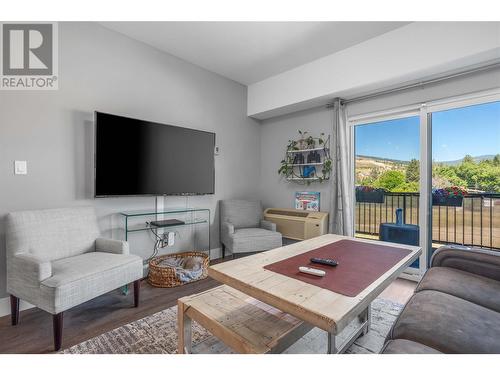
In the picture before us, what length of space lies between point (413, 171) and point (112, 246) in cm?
324

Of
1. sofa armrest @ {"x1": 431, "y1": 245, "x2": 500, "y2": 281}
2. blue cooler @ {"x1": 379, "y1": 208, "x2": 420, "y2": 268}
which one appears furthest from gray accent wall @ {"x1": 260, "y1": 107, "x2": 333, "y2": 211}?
sofa armrest @ {"x1": 431, "y1": 245, "x2": 500, "y2": 281}

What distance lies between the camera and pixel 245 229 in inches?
136

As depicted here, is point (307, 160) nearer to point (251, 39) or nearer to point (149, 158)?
point (251, 39)

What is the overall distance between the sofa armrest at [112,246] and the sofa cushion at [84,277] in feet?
0.21

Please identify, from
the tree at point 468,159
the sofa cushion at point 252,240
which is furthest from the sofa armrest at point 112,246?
the tree at point 468,159

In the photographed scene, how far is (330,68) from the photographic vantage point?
2.99 meters

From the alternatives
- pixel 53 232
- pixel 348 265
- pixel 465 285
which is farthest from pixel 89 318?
pixel 465 285

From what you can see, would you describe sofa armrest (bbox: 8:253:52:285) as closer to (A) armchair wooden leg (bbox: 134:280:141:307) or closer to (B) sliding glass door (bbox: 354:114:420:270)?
(A) armchair wooden leg (bbox: 134:280:141:307)

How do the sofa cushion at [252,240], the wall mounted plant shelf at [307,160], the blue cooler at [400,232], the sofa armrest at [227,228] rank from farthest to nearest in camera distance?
the wall mounted plant shelf at [307,160], the sofa armrest at [227,228], the sofa cushion at [252,240], the blue cooler at [400,232]

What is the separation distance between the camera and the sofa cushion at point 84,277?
154 cm

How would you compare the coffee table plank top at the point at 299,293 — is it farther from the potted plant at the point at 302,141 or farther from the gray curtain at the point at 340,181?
A: the potted plant at the point at 302,141

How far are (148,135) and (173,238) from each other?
1.24m

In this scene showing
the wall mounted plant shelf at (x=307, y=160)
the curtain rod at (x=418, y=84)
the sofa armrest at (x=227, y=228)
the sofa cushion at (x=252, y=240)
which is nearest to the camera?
the curtain rod at (x=418, y=84)
